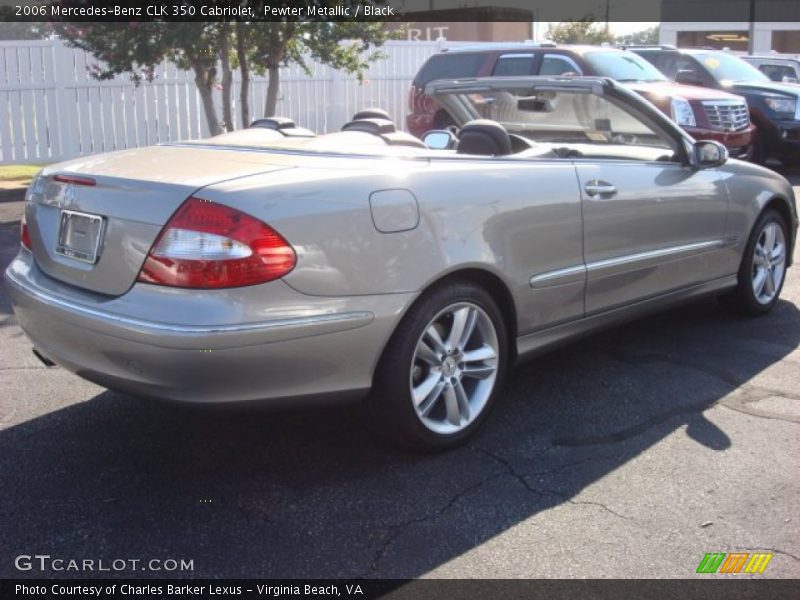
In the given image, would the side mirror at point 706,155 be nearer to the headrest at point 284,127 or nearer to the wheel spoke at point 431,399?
the headrest at point 284,127

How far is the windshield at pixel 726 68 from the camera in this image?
48.4 feet

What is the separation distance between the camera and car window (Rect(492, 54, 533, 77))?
11945 mm

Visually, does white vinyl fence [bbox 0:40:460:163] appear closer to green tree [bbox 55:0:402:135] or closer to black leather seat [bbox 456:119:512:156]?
green tree [bbox 55:0:402:135]

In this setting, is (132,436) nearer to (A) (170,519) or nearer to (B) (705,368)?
(A) (170,519)

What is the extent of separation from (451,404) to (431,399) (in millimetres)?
109

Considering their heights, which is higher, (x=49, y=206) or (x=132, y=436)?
(x=49, y=206)

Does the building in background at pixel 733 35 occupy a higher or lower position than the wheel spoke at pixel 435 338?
higher

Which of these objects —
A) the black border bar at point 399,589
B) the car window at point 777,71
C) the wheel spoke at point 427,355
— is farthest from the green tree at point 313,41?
the car window at point 777,71

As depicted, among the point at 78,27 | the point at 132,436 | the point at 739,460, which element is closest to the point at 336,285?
the point at 132,436

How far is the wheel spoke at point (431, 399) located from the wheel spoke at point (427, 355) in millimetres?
87

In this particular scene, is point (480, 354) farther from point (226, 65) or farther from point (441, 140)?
point (226, 65)

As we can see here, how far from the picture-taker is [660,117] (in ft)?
16.7

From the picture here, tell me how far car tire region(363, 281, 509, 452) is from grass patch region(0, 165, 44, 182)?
10.5m

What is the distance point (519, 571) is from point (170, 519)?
1245 mm
